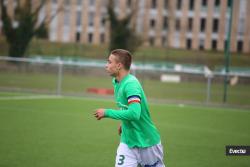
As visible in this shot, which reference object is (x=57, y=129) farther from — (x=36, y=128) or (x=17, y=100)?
(x=17, y=100)

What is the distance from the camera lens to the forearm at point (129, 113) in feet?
20.5

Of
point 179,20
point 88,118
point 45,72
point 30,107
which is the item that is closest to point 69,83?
point 45,72

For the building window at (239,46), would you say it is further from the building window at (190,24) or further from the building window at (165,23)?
the building window at (165,23)

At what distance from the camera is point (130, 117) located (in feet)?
20.6

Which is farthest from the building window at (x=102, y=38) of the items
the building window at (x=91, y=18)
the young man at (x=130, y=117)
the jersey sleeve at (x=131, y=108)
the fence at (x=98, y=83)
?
the jersey sleeve at (x=131, y=108)

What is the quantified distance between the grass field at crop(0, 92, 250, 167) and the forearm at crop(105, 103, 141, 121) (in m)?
3.25

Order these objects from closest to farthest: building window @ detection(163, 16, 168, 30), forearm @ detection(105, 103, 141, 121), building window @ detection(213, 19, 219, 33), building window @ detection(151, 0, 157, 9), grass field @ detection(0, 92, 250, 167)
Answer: forearm @ detection(105, 103, 141, 121) < grass field @ detection(0, 92, 250, 167) < building window @ detection(163, 16, 168, 30) < building window @ detection(213, 19, 219, 33) < building window @ detection(151, 0, 157, 9)

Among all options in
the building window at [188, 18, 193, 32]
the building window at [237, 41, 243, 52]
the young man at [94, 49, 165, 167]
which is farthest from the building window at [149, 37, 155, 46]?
the young man at [94, 49, 165, 167]

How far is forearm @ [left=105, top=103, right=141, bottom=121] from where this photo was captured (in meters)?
6.26

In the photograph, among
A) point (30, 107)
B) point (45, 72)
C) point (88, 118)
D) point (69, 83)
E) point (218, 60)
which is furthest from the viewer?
point (218, 60)

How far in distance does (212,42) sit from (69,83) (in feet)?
160

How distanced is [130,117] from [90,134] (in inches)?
271

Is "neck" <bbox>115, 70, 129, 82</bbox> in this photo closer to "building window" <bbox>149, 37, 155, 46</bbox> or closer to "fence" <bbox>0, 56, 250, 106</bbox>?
"fence" <bbox>0, 56, 250, 106</bbox>

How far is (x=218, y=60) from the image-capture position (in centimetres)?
5484
